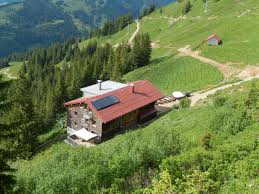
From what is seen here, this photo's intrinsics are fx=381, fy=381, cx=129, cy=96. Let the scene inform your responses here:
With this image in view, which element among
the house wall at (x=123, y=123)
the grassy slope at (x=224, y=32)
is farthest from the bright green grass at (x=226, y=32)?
the house wall at (x=123, y=123)

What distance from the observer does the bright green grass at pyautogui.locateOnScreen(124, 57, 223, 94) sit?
269ft


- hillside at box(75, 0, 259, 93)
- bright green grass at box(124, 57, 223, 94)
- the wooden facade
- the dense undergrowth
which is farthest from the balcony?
the dense undergrowth

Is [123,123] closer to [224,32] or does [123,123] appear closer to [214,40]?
[214,40]

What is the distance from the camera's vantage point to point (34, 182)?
23.9 metres

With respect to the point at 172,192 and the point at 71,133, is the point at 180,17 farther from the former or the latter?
the point at 172,192

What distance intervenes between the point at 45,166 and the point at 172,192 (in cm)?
1194

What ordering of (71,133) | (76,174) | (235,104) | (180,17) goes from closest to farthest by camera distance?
(76,174) → (235,104) → (71,133) → (180,17)

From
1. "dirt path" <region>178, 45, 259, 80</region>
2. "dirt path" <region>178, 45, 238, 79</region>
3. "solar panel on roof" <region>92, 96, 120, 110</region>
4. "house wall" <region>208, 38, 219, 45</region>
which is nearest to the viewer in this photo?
"solar panel on roof" <region>92, 96, 120, 110</region>

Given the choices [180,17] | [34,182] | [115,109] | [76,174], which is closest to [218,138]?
[76,174]

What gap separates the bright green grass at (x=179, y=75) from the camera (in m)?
82.0

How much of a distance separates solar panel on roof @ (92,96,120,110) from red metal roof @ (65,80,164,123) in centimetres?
51

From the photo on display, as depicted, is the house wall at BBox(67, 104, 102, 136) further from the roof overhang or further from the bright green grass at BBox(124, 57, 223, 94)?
the bright green grass at BBox(124, 57, 223, 94)

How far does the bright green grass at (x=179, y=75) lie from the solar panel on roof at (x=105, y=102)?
21717 millimetres

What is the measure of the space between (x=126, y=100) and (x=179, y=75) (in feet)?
99.6
